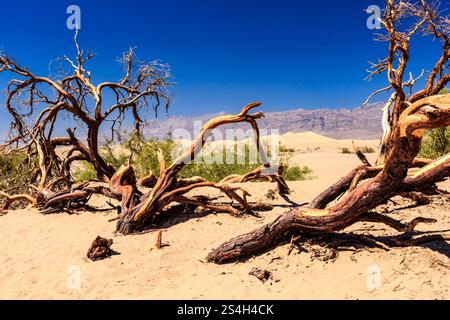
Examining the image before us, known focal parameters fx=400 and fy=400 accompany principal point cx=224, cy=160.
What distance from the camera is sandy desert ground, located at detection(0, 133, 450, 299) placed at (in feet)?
11.8

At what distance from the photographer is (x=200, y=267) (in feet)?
15.0

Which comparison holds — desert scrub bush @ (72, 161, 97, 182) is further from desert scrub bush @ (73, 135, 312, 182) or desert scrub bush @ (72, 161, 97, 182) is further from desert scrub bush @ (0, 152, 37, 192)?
desert scrub bush @ (0, 152, 37, 192)

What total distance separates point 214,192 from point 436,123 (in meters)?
5.64

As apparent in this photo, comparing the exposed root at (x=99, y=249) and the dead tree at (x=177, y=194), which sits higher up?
the dead tree at (x=177, y=194)

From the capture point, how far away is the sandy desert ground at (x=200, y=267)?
3.60m

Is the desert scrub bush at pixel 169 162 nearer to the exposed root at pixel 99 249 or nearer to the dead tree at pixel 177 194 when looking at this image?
the dead tree at pixel 177 194

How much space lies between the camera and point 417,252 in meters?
3.86

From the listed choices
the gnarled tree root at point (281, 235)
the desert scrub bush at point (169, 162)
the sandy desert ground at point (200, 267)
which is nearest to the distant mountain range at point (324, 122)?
the desert scrub bush at point (169, 162)

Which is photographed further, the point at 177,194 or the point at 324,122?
the point at 324,122

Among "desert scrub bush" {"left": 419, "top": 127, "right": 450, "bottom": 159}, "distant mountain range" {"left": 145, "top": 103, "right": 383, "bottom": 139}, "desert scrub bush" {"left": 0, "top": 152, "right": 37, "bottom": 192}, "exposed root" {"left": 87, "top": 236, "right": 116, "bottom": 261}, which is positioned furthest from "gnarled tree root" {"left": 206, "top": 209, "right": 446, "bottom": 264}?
"distant mountain range" {"left": 145, "top": 103, "right": 383, "bottom": 139}

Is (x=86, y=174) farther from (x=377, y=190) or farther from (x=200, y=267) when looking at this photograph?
(x=377, y=190)

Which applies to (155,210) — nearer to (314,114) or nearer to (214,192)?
(214,192)

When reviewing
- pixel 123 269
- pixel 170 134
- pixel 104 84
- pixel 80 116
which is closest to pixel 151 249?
pixel 123 269

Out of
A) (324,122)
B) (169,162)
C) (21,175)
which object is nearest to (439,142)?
(169,162)
